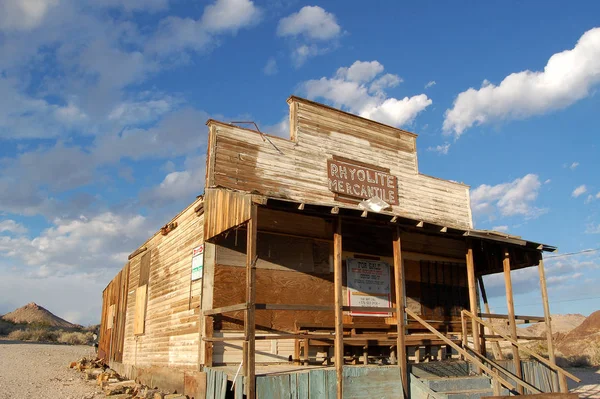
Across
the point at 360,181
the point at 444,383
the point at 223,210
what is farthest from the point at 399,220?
the point at 360,181

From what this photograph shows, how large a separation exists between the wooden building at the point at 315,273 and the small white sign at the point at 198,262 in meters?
0.03

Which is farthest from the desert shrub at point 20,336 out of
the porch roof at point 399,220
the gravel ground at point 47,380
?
the porch roof at point 399,220

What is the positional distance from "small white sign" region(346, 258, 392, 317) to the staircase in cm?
228

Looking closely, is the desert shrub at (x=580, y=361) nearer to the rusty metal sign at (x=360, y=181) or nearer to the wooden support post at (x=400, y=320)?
the rusty metal sign at (x=360, y=181)

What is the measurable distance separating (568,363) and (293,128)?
19658mm

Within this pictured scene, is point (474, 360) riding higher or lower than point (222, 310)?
lower

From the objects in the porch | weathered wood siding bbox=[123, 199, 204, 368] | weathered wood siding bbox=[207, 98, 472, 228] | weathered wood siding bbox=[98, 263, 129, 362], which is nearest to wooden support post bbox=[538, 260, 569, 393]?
the porch

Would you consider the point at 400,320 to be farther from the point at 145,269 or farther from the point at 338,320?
the point at 145,269

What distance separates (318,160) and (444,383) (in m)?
6.52

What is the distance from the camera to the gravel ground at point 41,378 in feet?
40.7

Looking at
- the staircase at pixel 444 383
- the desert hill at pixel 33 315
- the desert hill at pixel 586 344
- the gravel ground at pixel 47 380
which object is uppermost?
the desert hill at pixel 33 315

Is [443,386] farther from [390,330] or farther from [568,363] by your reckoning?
[568,363]

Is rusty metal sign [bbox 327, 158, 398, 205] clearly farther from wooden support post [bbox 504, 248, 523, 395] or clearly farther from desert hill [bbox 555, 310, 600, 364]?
desert hill [bbox 555, 310, 600, 364]

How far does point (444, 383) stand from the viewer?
898 cm
